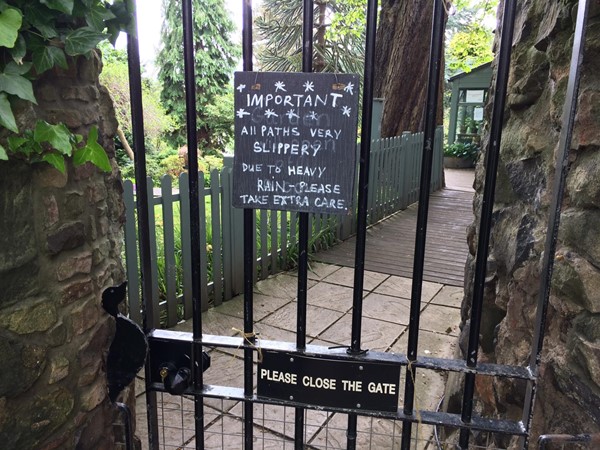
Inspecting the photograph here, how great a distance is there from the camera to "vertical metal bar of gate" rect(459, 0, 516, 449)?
1.37 m

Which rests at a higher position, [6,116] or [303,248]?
[6,116]

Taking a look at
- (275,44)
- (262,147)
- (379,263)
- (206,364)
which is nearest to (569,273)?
(262,147)

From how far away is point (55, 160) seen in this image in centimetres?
151

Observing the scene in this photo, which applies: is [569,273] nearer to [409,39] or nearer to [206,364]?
[206,364]

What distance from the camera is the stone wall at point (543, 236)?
139 centimetres

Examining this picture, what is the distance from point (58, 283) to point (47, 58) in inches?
27.1

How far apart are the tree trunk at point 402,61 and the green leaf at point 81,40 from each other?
8853 millimetres

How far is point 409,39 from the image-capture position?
375 inches

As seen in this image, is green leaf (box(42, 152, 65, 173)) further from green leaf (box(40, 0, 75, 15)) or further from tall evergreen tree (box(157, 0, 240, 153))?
tall evergreen tree (box(157, 0, 240, 153))

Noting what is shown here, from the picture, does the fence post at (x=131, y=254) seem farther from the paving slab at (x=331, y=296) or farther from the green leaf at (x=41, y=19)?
the green leaf at (x=41, y=19)

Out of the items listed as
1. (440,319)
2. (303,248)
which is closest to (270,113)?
(303,248)

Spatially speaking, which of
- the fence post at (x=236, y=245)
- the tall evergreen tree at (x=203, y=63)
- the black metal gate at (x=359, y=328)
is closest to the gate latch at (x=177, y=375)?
the black metal gate at (x=359, y=328)

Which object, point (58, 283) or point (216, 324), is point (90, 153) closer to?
point (58, 283)

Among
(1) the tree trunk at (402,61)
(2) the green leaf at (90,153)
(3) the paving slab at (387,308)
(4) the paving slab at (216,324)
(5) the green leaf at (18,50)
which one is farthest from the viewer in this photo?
(1) the tree trunk at (402,61)
